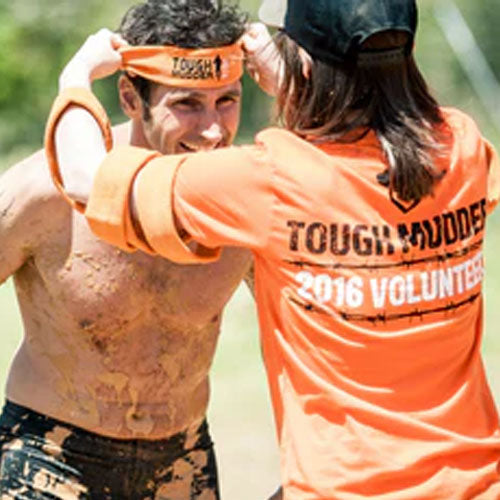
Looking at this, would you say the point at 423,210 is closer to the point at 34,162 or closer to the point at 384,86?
the point at 384,86

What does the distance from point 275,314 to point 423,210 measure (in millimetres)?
346

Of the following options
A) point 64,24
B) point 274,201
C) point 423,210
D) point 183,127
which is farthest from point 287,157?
point 64,24

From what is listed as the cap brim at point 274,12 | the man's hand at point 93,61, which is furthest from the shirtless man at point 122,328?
the cap brim at point 274,12

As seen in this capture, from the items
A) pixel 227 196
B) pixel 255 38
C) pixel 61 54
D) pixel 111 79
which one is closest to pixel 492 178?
pixel 227 196

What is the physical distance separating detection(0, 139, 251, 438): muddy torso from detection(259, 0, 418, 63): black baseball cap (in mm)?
1352

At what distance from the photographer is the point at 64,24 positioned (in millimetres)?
14227

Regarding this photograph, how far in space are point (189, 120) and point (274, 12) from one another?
1.20 m

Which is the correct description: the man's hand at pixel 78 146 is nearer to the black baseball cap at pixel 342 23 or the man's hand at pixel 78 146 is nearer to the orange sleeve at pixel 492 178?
the black baseball cap at pixel 342 23

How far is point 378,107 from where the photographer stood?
114 inches

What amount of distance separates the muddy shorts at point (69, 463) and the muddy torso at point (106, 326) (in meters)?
0.04

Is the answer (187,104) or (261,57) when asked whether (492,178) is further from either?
(187,104)

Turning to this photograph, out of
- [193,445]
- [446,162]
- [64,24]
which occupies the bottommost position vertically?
[64,24]

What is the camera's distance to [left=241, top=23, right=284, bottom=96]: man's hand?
146 inches

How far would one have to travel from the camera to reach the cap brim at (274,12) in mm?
3020
